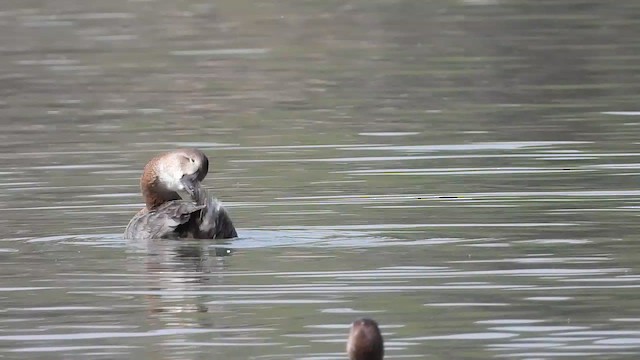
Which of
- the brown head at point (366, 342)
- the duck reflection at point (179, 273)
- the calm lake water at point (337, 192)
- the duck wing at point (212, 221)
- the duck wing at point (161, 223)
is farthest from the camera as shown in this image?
the duck wing at point (161, 223)

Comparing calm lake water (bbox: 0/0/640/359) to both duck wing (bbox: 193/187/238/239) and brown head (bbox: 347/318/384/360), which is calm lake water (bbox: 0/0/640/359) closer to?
duck wing (bbox: 193/187/238/239)

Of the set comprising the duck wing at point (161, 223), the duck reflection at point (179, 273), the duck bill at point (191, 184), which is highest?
the duck bill at point (191, 184)

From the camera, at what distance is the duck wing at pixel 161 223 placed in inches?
570

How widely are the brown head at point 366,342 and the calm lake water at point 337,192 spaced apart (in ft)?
4.61

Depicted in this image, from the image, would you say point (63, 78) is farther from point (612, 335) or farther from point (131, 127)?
point (612, 335)

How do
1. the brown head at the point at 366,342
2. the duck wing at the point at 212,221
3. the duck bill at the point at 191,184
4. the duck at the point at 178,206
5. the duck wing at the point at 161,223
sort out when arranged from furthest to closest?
the duck bill at the point at 191,184
the duck wing at the point at 161,223
the duck at the point at 178,206
the duck wing at the point at 212,221
the brown head at the point at 366,342

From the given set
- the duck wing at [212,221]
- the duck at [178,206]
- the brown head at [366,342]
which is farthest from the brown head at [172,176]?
the brown head at [366,342]

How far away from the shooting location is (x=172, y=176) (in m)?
15.1

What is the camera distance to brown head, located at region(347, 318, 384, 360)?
8.49 metres

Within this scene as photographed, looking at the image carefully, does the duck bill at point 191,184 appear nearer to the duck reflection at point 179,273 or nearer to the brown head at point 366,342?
the duck reflection at point 179,273

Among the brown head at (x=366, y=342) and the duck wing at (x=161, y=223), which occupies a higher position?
the duck wing at (x=161, y=223)

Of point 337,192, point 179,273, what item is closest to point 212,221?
point 179,273

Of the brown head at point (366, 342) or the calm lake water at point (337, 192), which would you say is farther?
the calm lake water at point (337, 192)

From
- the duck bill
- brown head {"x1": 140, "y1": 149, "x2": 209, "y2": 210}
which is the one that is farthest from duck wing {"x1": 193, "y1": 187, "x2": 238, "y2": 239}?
brown head {"x1": 140, "y1": 149, "x2": 209, "y2": 210}
